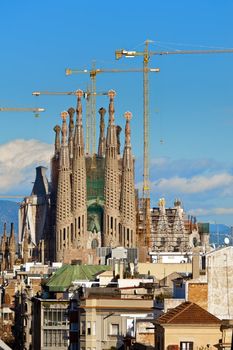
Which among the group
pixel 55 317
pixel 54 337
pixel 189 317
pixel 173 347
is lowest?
pixel 173 347

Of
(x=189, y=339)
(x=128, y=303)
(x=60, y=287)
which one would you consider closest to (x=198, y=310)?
(x=189, y=339)

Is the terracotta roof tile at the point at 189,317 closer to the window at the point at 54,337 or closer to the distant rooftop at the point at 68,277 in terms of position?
the window at the point at 54,337

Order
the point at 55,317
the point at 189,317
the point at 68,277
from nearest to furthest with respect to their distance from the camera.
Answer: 1. the point at 189,317
2. the point at 55,317
3. the point at 68,277

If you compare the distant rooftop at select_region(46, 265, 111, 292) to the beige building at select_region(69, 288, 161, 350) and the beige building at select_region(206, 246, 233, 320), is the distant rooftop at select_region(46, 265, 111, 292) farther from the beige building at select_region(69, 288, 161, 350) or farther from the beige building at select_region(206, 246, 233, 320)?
the beige building at select_region(206, 246, 233, 320)

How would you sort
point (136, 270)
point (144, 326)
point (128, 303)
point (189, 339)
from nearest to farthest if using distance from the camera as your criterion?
point (189, 339), point (144, 326), point (128, 303), point (136, 270)

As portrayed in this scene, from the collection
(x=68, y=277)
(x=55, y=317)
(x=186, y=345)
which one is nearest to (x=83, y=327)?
(x=186, y=345)

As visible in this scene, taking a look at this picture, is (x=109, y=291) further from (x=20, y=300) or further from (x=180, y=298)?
(x=20, y=300)

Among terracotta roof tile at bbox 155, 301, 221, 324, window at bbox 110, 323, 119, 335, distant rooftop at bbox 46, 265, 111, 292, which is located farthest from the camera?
distant rooftop at bbox 46, 265, 111, 292

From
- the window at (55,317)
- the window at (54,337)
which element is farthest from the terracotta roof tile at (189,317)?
the window at (55,317)

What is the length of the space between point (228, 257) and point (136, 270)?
49.5 m

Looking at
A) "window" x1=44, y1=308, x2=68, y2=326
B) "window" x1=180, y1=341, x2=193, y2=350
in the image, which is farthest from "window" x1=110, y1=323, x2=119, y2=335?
"window" x1=44, y1=308, x2=68, y2=326

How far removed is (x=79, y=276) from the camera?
97688mm

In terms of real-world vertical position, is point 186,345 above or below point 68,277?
below

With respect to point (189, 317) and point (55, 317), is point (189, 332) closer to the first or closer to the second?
point (189, 317)
